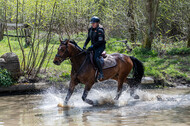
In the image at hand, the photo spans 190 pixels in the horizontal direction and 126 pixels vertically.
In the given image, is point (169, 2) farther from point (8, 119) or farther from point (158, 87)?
point (8, 119)

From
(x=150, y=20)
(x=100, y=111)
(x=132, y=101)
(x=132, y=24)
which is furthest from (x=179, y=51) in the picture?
(x=100, y=111)

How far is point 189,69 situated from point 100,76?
6283 millimetres

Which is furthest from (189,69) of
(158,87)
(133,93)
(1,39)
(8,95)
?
(1,39)

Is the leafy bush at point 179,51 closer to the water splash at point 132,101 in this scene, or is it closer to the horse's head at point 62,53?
the water splash at point 132,101

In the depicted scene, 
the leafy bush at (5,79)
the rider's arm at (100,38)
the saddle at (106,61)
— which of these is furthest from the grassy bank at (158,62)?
the rider's arm at (100,38)

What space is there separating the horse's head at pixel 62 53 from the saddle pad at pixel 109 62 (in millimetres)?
1313

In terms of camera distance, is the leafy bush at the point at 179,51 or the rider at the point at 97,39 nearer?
the rider at the point at 97,39

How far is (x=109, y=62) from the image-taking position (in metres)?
8.77

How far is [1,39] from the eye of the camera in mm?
19547

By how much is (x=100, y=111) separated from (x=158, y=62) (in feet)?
24.7

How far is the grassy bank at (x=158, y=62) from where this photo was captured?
12.1m

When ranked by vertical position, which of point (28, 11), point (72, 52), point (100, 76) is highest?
point (28, 11)

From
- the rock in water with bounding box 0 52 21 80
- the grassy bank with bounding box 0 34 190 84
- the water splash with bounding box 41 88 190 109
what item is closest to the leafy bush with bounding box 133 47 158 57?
the grassy bank with bounding box 0 34 190 84

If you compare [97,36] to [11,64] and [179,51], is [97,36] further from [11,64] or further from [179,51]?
[179,51]
